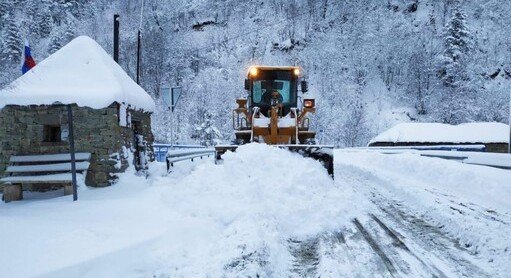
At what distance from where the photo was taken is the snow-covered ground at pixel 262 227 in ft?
12.4

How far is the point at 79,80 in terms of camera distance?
29.1 feet

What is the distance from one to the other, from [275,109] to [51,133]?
604cm

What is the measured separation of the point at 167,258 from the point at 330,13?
267 ft

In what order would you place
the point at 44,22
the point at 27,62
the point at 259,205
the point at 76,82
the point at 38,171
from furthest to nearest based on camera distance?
the point at 44,22, the point at 27,62, the point at 76,82, the point at 38,171, the point at 259,205

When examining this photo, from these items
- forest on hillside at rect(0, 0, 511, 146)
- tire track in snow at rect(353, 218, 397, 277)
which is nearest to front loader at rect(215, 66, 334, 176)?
tire track in snow at rect(353, 218, 397, 277)

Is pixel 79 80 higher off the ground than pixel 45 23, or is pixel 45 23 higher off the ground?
pixel 45 23

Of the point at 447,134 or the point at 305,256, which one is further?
the point at 447,134

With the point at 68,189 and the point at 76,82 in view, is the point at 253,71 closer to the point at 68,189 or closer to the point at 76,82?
the point at 76,82

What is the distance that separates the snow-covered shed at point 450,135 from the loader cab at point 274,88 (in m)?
24.9

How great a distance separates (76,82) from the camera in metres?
8.82

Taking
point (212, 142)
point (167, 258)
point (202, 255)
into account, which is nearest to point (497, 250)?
point (202, 255)

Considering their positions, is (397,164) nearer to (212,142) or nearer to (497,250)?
(497,250)

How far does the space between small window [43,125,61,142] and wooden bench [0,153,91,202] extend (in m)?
0.72

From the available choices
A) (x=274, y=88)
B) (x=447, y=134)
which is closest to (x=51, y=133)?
(x=274, y=88)
